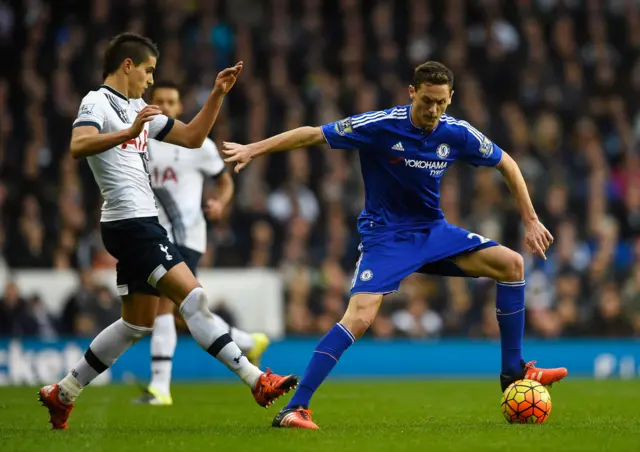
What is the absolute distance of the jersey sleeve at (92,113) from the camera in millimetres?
7344

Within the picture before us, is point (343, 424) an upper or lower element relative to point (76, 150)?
lower

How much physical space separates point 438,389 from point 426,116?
526 cm

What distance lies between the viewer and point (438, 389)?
41.0 ft

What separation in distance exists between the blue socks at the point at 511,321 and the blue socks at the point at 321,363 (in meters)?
1.27

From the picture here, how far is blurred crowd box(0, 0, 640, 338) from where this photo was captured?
56.0ft

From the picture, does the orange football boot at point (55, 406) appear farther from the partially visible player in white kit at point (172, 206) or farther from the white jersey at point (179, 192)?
the white jersey at point (179, 192)

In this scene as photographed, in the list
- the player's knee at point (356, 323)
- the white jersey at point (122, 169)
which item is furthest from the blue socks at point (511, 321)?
the white jersey at point (122, 169)

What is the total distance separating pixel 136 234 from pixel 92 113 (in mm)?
826

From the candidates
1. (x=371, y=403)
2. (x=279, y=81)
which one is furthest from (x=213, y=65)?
(x=371, y=403)

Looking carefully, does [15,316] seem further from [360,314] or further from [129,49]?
[360,314]

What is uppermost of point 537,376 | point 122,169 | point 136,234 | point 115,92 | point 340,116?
point 340,116

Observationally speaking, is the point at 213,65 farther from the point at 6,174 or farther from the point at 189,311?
the point at 189,311

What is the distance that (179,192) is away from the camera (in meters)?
10.7

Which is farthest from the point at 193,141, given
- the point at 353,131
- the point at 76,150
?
the point at 353,131
